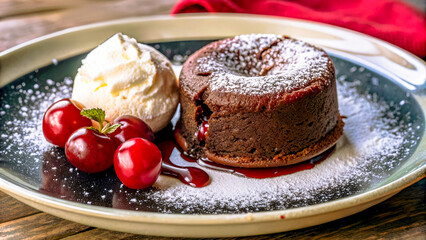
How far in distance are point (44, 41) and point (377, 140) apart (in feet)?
4.87

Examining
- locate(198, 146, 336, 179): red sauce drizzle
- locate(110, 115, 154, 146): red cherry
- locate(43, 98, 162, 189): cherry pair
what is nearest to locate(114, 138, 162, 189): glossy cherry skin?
locate(43, 98, 162, 189): cherry pair

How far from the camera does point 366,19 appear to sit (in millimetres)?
2584

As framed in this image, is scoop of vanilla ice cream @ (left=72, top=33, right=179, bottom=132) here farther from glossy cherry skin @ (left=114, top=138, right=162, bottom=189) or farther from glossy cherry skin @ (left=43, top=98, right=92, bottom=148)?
glossy cherry skin @ (left=114, top=138, right=162, bottom=189)

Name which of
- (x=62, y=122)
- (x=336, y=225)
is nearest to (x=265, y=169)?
(x=336, y=225)

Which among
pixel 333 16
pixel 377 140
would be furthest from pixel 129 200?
pixel 333 16

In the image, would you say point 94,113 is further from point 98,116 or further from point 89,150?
point 89,150

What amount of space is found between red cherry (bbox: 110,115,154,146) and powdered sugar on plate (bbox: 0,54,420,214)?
0.38 ft

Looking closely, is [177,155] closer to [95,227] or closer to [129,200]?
[129,200]

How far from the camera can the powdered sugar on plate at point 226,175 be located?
1357 mm

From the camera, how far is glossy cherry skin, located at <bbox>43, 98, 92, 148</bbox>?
155cm

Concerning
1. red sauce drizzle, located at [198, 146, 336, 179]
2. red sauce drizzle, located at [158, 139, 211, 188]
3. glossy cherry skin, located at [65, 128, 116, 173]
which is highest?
glossy cherry skin, located at [65, 128, 116, 173]

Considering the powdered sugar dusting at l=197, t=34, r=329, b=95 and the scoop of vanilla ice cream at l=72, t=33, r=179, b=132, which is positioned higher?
the powdered sugar dusting at l=197, t=34, r=329, b=95

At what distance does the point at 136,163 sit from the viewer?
4.40ft

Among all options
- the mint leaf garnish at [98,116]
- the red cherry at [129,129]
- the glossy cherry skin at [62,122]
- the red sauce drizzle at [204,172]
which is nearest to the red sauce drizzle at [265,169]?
the red sauce drizzle at [204,172]
